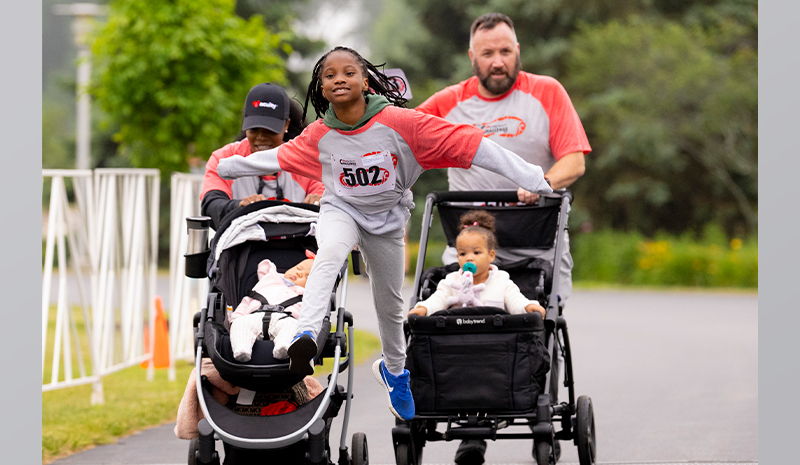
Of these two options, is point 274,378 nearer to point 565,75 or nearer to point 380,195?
point 380,195

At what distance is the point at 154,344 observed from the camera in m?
9.98

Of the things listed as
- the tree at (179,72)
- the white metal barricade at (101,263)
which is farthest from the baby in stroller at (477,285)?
the tree at (179,72)

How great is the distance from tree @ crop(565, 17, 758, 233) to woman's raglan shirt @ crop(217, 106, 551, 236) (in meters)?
21.8

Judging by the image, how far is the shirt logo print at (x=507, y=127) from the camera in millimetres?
6086

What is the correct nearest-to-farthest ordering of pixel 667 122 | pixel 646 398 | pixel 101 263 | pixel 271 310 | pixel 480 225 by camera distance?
pixel 271 310, pixel 480 225, pixel 101 263, pixel 646 398, pixel 667 122

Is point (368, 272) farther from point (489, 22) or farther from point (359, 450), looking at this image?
point (489, 22)

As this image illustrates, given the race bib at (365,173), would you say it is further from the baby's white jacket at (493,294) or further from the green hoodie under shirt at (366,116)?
the baby's white jacket at (493,294)

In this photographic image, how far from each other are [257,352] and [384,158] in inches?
40.6

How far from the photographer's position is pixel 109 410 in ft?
26.2

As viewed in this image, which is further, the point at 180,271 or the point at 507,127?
the point at 180,271

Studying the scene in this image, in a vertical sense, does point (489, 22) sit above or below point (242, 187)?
above

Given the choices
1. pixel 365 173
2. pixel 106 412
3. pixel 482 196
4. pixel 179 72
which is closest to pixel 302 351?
pixel 365 173

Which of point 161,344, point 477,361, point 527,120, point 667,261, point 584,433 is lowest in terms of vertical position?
point 161,344
